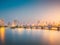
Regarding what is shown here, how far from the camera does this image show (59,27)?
24.2 meters
